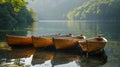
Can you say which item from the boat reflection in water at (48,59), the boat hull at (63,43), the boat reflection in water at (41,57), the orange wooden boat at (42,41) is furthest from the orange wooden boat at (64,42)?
the orange wooden boat at (42,41)

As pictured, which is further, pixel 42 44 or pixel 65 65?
pixel 42 44

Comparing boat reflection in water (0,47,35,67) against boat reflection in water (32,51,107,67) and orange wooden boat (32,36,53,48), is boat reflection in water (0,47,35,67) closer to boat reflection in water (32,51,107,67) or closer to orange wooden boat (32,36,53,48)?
boat reflection in water (32,51,107,67)

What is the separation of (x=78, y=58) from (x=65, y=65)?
354 cm

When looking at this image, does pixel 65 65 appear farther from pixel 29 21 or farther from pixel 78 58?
pixel 29 21

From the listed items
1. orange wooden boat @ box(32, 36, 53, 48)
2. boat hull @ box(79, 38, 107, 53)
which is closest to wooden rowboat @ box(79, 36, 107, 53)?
boat hull @ box(79, 38, 107, 53)

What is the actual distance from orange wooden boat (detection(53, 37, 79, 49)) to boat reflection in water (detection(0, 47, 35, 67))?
2900 millimetres

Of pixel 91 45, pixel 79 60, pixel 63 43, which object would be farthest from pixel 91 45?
pixel 63 43

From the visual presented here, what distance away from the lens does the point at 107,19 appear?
624ft

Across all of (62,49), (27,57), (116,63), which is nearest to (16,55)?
(27,57)

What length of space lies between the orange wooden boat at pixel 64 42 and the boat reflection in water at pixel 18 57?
2900mm

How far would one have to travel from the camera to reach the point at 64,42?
3095cm

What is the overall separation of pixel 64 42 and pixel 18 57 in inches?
228

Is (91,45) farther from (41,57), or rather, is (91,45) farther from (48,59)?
(41,57)

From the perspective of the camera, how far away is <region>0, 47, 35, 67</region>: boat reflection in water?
23.8 meters
